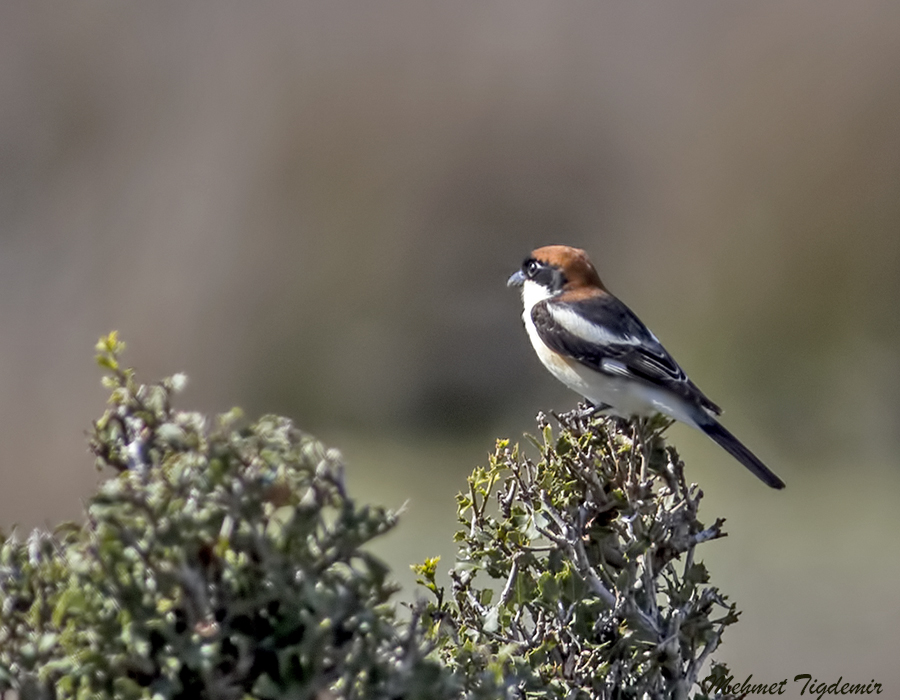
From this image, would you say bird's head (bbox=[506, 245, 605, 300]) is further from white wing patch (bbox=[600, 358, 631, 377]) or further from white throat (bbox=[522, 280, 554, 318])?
white wing patch (bbox=[600, 358, 631, 377])

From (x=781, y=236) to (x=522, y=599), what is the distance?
686 centimetres

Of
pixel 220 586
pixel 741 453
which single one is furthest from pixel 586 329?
pixel 220 586

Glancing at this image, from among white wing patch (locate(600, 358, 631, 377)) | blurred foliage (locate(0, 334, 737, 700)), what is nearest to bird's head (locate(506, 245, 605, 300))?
white wing patch (locate(600, 358, 631, 377))

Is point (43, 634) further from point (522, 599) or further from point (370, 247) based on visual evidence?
point (370, 247)

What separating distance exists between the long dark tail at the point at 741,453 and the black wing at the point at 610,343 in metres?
0.09

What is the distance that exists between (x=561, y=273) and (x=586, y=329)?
31 centimetres

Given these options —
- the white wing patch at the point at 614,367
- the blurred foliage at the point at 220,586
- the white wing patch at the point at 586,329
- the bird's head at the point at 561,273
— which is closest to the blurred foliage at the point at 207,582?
the blurred foliage at the point at 220,586

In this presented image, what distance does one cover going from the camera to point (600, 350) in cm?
413

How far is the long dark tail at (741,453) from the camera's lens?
3.72 metres

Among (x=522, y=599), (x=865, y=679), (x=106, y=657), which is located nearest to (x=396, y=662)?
(x=106, y=657)

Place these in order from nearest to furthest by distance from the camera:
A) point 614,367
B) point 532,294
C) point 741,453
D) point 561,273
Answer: point 741,453, point 614,367, point 561,273, point 532,294

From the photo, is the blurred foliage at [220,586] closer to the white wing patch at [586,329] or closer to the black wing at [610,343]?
the black wing at [610,343]

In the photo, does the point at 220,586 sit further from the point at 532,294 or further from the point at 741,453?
the point at 532,294

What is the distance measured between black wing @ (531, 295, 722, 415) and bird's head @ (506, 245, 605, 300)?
84 mm
